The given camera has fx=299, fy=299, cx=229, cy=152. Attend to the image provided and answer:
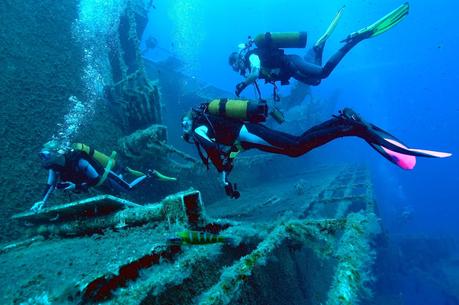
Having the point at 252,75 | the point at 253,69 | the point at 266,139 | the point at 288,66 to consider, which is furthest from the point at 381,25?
the point at 266,139

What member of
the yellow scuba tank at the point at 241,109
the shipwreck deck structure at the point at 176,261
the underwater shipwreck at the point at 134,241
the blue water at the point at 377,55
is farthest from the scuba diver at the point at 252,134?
the blue water at the point at 377,55

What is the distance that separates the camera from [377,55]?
324 ft

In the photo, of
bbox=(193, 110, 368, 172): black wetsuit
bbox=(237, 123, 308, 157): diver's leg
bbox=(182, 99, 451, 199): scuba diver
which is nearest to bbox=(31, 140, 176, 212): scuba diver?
bbox=(182, 99, 451, 199): scuba diver

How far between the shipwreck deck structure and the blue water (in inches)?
2178

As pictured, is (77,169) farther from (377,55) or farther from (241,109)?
(377,55)

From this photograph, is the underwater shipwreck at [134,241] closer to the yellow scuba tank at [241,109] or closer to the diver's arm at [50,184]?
the diver's arm at [50,184]

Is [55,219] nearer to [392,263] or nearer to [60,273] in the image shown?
[60,273]

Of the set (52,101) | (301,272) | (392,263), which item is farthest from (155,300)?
(392,263)

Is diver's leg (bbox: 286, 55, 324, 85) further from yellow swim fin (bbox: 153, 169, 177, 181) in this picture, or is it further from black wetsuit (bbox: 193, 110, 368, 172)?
yellow swim fin (bbox: 153, 169, 177, 181)

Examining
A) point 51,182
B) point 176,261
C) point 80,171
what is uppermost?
point 80,171

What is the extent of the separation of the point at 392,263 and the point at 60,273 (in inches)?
413

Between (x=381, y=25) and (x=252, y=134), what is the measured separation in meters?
4.13

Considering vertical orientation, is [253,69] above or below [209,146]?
above

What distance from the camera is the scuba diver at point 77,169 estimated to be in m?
4.42
